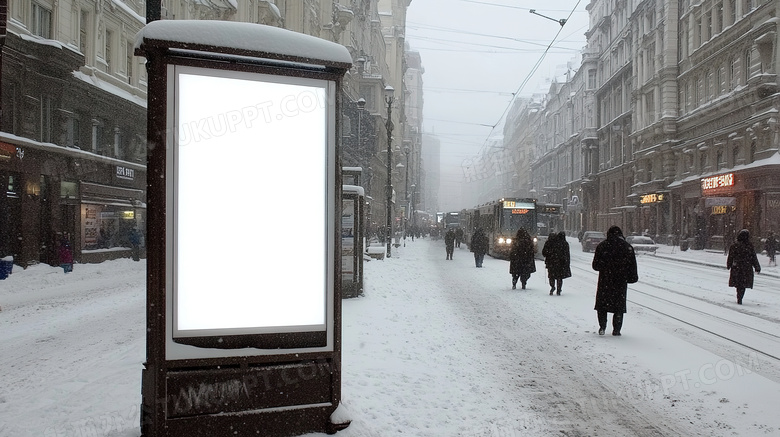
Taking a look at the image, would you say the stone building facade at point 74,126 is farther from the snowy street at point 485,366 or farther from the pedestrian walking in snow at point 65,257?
the snowy street at point 485,366

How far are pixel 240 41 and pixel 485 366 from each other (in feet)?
16.0

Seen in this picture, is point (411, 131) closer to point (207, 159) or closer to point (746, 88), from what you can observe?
point (746, 88)

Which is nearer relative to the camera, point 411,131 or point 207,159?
point 207,159

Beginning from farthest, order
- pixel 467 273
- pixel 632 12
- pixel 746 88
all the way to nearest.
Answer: pixel 632 12
pixel 746 88
pixel 467 273

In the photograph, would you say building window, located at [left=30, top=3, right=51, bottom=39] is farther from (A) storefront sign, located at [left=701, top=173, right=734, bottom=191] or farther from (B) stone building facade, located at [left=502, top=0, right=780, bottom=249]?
(A) storefront sign, located at [left=701, top=173, right=734, bottom=191]

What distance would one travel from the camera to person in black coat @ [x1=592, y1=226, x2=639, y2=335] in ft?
30.6

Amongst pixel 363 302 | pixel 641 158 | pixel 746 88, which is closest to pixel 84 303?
pixel 363 302

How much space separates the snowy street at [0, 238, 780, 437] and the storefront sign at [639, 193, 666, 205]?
34.8 m

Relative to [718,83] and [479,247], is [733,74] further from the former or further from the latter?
[479,247]

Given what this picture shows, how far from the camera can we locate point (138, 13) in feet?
88.2

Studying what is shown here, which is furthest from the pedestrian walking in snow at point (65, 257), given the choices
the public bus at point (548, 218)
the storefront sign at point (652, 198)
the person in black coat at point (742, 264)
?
the storefront sign at point (652, 198)

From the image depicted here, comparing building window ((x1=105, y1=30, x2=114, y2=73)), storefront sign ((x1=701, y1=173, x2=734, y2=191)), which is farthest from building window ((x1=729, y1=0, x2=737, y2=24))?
building window ((x1=105, y1=30, x2=114, y2=73))

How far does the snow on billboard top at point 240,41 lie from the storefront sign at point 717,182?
119 ft

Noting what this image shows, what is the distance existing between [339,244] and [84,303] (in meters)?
11.0
